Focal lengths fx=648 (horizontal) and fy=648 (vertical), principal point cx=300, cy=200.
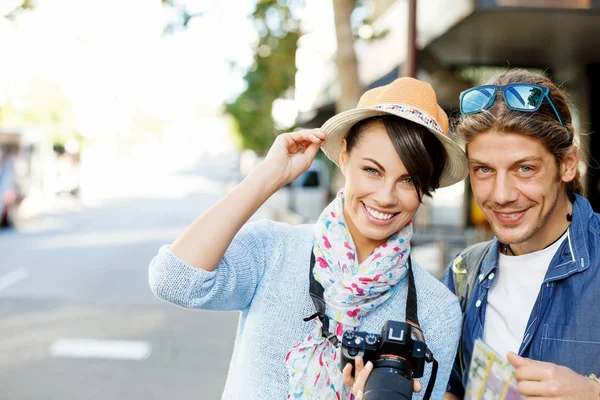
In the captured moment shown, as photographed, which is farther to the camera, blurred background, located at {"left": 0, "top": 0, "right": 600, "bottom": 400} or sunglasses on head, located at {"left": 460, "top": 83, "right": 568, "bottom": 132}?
blurred background, located at {"left": 0, "top": 0, "right": 600, "bottom": 400}

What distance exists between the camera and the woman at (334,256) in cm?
193

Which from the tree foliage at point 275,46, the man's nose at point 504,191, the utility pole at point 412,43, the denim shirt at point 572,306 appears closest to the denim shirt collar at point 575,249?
the denim shirt at point 572,306

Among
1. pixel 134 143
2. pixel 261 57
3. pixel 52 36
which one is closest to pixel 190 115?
pixel 134 143

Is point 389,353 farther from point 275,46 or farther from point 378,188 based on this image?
point 275,46

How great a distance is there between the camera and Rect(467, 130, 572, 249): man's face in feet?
6.81

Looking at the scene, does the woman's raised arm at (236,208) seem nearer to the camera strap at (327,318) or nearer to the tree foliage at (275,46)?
the camera strap at (327,318)

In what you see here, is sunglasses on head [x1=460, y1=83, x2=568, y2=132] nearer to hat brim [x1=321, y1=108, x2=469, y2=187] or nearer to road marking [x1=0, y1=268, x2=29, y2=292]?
hat brim [x1=321, y1=108, x2=469, y2=187]

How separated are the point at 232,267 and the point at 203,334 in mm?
5693

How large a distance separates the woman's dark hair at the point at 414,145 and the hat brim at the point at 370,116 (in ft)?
0.08

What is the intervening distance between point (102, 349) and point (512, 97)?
569 cm

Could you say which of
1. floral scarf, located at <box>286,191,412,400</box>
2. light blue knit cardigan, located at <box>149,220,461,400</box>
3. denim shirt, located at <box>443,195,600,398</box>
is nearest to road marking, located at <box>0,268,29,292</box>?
light blue knit cardigan, located at <box>149,220,461,400</box>

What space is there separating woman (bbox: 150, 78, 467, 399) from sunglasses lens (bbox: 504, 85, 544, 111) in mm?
231

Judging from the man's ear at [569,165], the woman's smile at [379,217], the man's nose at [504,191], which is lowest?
the woman's smile at [379,217]

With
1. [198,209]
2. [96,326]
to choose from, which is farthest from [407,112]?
[198,209]
